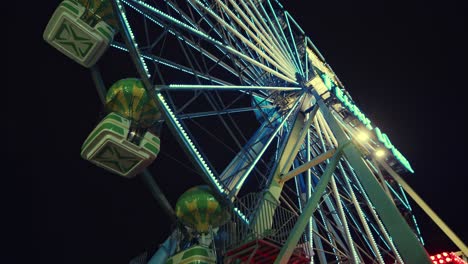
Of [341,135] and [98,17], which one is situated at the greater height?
[341,135]

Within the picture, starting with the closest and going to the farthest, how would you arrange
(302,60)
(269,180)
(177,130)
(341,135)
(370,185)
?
(370,185) < (177,130) < (341,135) < (269,180) < (302,60)

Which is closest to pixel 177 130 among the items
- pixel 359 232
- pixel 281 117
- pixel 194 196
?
pixel 194 196

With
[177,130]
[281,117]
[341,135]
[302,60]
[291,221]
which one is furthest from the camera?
[302,60]

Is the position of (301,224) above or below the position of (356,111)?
below

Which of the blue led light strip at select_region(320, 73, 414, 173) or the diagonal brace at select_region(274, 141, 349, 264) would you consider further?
the blue led light strip at select_region(320, 73, 414, 173)

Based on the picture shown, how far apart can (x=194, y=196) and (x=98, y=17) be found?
3729mm

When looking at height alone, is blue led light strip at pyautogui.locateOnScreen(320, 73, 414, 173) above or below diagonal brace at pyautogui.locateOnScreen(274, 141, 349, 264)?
above

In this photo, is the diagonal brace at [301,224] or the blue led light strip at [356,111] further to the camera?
the blue led light strip at [356,111]

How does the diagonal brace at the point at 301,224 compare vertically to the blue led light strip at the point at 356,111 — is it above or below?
below

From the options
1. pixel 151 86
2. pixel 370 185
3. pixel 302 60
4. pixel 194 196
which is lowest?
pixel 194 196

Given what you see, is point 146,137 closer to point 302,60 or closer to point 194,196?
point 194,196

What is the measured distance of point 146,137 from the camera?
25.2 feet

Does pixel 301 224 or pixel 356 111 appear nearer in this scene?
pixel 301 224

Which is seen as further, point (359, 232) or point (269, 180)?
point (359, 232)
